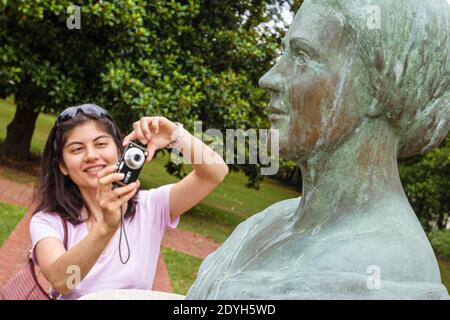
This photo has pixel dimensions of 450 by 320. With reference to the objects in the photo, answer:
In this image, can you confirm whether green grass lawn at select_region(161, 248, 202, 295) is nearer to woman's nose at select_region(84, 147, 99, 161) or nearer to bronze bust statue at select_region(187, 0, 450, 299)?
woman's nose at select_region(84, 147, 99, 161)

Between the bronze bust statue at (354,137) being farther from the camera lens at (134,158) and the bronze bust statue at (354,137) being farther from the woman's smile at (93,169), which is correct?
the woman's smile at (93,169)

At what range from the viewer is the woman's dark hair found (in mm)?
3047

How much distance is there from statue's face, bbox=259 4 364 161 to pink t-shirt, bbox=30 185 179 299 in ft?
4.16

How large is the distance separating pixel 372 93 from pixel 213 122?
8393mm

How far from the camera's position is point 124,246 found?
2980mm

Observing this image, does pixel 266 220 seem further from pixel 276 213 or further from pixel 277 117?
pixel 277 117

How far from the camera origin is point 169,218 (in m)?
3.21

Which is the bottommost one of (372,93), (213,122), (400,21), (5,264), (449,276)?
(449,276)

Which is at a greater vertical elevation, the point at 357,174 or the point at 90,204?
the point at 357,174

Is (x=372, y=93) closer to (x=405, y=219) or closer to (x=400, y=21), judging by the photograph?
(x=400, y=21)

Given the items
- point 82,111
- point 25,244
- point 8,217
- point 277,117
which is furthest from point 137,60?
point 277,117

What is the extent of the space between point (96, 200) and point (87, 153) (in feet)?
0.78

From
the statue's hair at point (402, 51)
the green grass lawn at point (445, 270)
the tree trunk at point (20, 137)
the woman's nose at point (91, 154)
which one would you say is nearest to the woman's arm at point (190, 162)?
the woman's nose at point (91, 154)

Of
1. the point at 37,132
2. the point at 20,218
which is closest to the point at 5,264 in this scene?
the point at 20,218
